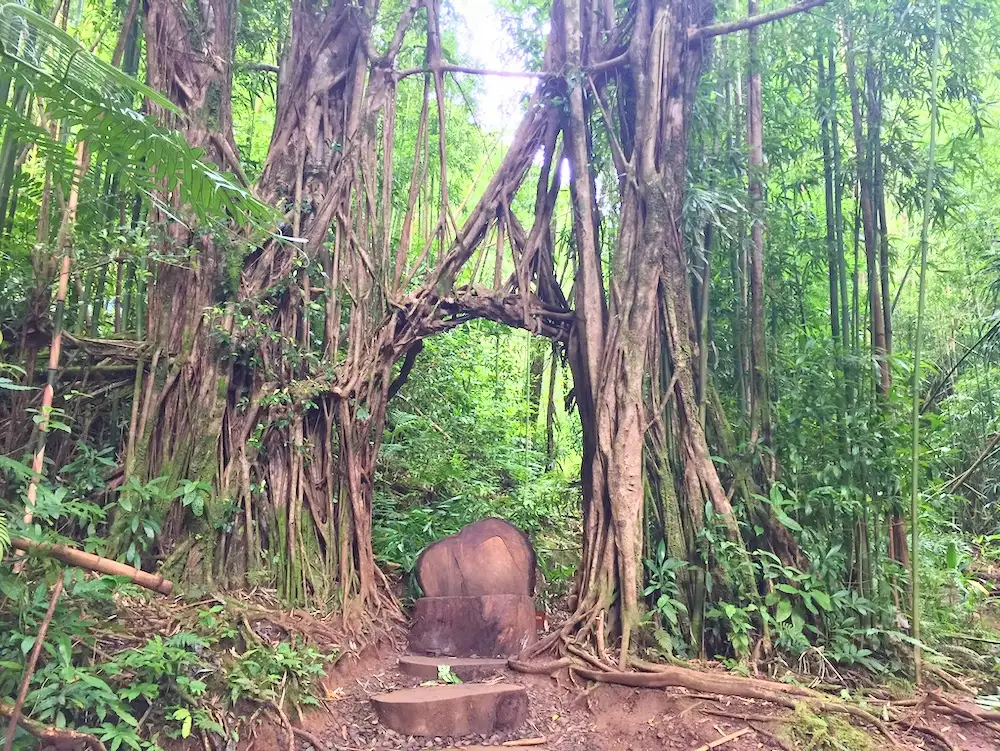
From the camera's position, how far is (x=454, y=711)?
3492 millimetres

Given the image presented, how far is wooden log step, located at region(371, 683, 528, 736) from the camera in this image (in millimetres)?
3475

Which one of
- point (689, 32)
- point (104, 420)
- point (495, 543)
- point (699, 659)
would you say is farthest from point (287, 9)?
point (699, 659)

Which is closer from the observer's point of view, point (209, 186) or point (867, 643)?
point (209, 186)

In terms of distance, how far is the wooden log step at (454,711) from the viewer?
3.47 m

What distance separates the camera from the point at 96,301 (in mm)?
4449

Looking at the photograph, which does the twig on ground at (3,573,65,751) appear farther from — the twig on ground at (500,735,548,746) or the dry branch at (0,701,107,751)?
the twig on ground at (500,735,548,746)

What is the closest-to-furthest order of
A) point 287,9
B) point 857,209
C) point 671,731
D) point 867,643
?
1. point 671,731
2. point 867,643
3. point 857,209
4. point 287,9

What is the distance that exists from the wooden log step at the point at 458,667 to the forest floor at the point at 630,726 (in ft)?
0.38

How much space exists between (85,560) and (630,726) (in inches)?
100

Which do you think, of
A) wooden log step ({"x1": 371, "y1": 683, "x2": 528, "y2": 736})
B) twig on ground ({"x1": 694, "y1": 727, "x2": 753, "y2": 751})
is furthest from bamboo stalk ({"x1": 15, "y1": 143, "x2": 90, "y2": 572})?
twig on ground ({"x1": 694, "y1": 727, "x2": 753, "y2": 751})

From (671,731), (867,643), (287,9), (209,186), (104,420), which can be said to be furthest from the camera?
(287,9)

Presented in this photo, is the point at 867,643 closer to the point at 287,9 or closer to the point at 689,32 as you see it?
the point at 689,32

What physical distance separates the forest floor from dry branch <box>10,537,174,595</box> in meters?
0.85

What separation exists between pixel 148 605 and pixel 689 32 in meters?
4.71
